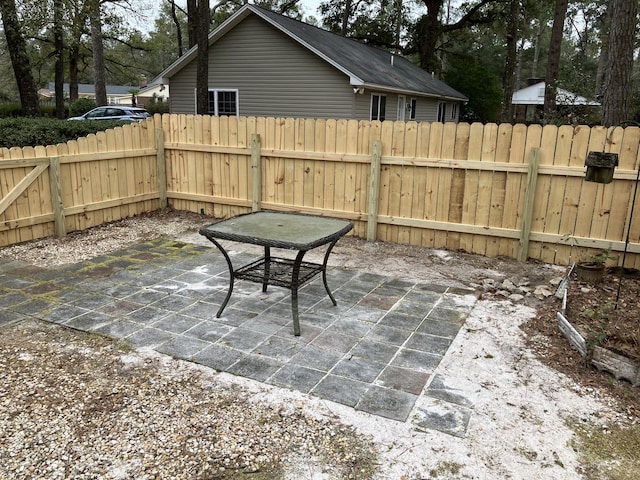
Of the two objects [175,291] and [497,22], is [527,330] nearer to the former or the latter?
[175,291]

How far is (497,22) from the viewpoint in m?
23.9

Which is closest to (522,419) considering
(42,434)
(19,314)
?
(42,434)

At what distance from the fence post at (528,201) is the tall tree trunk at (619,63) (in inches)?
84.0

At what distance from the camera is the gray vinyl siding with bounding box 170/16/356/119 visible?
1407cm

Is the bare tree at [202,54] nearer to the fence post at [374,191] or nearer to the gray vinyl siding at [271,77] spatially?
the gray vinyl siding at [271,77]

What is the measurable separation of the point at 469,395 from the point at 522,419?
0.35 m

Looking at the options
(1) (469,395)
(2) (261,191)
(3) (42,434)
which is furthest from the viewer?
(2) (261,191)

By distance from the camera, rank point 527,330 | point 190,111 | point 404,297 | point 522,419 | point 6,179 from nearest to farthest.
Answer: point 522,419, point 527,330, point 404,297, point 6,179, point 190,111

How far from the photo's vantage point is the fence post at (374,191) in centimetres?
655

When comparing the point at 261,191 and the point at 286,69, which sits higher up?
the point at 286,69

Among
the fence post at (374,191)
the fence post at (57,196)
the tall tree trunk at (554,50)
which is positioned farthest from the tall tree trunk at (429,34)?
the fence post at (57,196)

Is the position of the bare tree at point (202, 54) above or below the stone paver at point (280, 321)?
above

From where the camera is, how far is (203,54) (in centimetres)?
1201

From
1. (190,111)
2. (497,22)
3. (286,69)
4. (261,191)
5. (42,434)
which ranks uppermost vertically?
(497,22)
